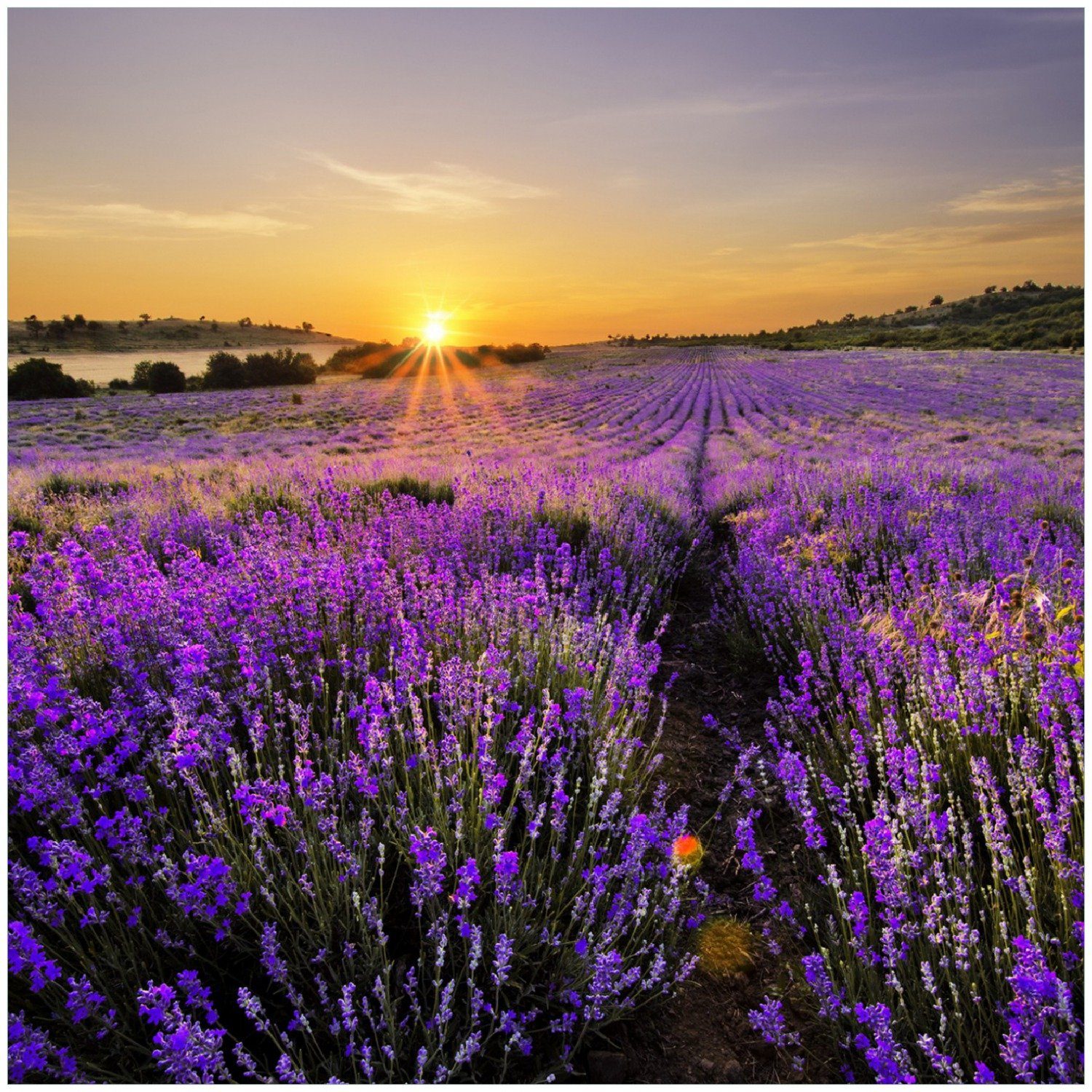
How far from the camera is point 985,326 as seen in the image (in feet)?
153

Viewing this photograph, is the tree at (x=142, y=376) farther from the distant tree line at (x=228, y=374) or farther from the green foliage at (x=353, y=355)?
the green foliage at (x=353, y=355)

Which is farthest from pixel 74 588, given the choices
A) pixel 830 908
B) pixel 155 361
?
pixel 155 361

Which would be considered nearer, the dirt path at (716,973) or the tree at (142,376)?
the dirt path at (716,973)

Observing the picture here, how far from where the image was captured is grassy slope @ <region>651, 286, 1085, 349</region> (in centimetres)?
3466

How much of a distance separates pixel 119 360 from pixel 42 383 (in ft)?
43.5

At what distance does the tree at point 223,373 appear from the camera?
123 ft

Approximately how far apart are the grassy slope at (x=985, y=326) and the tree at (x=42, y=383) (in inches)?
1440

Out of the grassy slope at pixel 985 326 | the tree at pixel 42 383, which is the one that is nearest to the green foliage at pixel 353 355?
the tree at pixel 42 383

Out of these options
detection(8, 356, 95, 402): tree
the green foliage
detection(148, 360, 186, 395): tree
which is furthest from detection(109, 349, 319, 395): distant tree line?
the green foliage

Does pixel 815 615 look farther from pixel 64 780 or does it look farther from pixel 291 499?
pixel 291 499

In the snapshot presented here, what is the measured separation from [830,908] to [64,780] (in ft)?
8.62

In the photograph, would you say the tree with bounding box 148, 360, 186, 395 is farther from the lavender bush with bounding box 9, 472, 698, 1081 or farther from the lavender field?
the lavender bush with bounding box 9, 472, 698, 1081

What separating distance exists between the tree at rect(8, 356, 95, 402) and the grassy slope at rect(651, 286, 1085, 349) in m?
36.6

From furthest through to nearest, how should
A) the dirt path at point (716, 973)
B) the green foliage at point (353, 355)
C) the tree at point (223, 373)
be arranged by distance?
1. the green foliage at point (353, 355)
2. the tree at point (223, 373)
3. the dirt path at point (716, 973)
